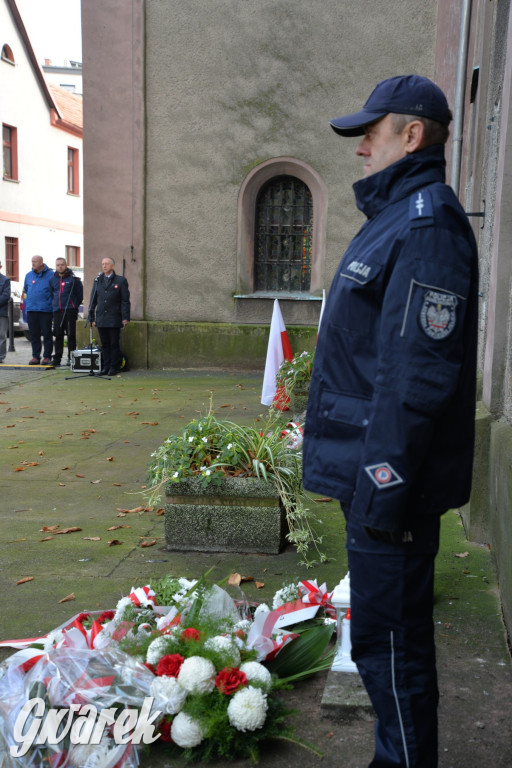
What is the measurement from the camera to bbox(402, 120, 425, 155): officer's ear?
7.44ft

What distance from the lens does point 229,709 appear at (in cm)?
269

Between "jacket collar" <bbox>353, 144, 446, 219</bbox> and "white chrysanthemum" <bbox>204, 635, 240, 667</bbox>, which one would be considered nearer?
"jacket collar" <bbox>353, 144, 446, 219</bbox>

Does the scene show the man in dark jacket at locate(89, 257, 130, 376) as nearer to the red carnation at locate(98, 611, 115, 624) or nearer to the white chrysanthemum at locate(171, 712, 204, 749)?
the red carnation at locate(98, 611, 115, 624)

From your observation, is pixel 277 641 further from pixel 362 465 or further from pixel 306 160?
pixel 306 160

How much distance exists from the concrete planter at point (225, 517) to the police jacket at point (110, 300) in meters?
9.29

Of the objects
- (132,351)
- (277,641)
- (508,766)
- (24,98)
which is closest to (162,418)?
(132,351)

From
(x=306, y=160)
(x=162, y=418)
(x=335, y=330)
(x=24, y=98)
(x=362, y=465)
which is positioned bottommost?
(x=162, y=418)

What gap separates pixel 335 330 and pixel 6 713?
163 centimetres

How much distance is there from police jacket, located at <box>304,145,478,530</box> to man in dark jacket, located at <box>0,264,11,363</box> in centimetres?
1353

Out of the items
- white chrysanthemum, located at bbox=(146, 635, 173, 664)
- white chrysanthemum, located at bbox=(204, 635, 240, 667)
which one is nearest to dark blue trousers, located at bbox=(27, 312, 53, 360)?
white chrysanthemum, located at bbox=(146, 635, 173, 664)

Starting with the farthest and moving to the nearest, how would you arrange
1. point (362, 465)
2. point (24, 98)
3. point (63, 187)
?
point (63, 187), point (24, 98), point (362, 465)

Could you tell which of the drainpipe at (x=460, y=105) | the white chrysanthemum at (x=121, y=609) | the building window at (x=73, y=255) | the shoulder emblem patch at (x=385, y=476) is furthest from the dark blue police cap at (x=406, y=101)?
the building window at (x=73, y=255)

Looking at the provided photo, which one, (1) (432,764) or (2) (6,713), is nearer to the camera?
(1) (432,764)

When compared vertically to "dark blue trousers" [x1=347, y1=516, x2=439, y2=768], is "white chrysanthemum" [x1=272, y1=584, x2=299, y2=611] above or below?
below
